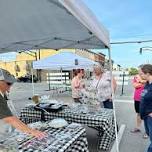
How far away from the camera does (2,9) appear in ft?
15.8

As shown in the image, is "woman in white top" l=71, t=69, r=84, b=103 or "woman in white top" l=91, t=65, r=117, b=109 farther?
"woman in white top" l=71, t=69, r=84, b=103

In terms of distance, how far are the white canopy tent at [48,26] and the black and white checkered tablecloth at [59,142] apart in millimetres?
1365

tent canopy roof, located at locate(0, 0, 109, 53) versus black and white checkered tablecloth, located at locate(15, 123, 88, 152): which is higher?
tent canopy roof, located at locate(0, 0, 109, 53)

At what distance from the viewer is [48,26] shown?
5547mm

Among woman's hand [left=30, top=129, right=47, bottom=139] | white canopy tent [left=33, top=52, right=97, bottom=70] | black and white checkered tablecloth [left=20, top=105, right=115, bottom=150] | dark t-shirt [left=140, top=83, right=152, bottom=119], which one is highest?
white canopy tent [left=33, top=52, right=97, bottom=70]

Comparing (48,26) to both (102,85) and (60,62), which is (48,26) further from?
(60,62)

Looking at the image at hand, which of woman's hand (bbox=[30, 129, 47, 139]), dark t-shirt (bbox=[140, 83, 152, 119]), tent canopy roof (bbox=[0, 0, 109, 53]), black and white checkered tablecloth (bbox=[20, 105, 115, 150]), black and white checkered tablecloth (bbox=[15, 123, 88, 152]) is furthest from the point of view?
black and white checkered tablecloth (bbox=[20, 105, 115, 150])

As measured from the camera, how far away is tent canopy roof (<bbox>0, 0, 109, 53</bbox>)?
12.1ft

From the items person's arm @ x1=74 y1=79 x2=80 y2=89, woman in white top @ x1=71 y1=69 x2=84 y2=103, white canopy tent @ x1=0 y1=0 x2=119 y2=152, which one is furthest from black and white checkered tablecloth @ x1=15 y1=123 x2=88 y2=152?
person's arm @ x1=74 y1=79 x2=80 y2=89

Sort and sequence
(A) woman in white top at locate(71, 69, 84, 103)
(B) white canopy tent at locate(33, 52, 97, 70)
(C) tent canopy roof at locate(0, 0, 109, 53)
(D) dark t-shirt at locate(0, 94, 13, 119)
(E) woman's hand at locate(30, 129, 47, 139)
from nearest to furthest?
(D) dark t-shirt at locate(0, 94, 13, 119) < (E) woman's hand at locate(30, 129, 47, 139) < (C) tent canopy roof at locate(0, 0, 109, 53) < (A) woman in white top at locate(71, 69, 84, 103) < (B) white canopy tent at locate(33, 52, 97, 70)

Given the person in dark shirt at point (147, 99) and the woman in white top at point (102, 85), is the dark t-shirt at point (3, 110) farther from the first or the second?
the woman in white top at point (102, 85)

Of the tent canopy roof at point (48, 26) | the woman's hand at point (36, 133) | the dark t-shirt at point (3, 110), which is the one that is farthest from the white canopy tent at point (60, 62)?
the dark t-shirt at point (3, 110)

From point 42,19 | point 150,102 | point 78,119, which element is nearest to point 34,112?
point 78,119

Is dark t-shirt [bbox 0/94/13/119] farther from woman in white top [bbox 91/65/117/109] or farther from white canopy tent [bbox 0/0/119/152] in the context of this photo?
woman in white top [bbox 91/65/117/109]
